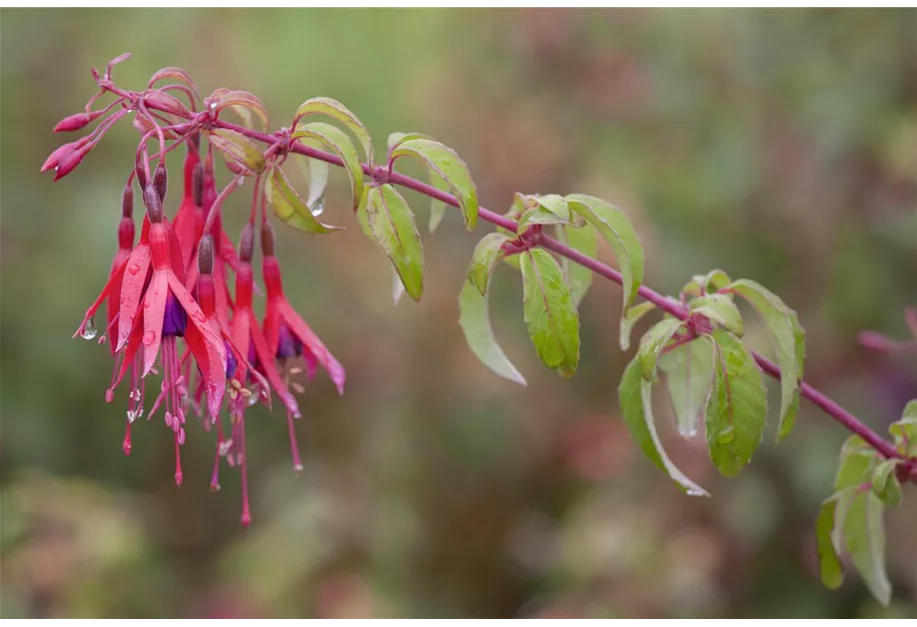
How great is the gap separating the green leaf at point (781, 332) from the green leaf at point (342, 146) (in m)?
0.25

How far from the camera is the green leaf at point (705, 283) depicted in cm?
59

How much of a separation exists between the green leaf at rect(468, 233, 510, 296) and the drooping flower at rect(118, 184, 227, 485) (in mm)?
153

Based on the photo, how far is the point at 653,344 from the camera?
51cm

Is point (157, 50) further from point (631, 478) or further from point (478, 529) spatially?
point (631, 478)

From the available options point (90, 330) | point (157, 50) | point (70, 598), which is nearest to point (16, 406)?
point (70, 598)

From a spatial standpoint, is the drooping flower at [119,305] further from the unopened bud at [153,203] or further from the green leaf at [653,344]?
the green leaf at [653,344]

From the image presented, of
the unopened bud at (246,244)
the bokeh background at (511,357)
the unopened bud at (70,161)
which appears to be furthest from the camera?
the bokeh background at (511,357)

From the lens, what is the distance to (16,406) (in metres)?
1.62

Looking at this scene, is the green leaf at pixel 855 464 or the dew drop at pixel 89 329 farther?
the green leaf at pixel 855 464

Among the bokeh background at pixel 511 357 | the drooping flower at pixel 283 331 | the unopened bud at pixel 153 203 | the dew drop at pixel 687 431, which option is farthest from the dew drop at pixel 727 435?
the bokeh background at pixel 511 357

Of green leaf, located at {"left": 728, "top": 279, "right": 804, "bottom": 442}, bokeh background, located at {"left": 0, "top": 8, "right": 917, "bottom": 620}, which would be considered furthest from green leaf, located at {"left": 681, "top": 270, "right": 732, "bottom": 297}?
bokeh background, located at {"left": 0, "top": 8, "right": 917, "bottom": 620}

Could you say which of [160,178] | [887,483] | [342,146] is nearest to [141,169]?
[160,178]

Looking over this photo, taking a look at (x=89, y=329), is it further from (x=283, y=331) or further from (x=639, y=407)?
(x=639, y=407)

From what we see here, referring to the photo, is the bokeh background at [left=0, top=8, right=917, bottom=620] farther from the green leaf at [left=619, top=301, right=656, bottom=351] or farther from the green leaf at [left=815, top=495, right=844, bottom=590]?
the green leaf at [left=619, top=301, right=656, bottom=351]
